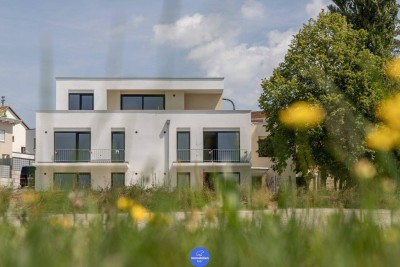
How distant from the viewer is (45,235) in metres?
1.92

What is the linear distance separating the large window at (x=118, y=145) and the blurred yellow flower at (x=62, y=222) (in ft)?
111

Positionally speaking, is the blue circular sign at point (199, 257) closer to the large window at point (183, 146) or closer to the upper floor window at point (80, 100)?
the large window at point (183, 146)

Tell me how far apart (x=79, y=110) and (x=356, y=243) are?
121ft

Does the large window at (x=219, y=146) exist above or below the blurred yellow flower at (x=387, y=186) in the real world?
above

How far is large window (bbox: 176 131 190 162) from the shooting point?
3745 cm

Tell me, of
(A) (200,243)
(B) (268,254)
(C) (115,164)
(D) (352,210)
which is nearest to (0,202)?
(A) (200,243)

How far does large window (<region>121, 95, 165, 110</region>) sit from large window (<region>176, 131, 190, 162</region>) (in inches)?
162

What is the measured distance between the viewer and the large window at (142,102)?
136ft

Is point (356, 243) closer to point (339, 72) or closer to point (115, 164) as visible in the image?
point (339, 72)

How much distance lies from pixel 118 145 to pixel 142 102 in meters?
4.72

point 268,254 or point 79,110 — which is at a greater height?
point 79,110

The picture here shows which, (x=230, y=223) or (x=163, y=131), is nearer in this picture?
(x=230, y=223)

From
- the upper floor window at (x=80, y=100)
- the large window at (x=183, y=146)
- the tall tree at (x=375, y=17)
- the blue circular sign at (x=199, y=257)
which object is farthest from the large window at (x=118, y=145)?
the blue circular sign at (x=199, y=257)

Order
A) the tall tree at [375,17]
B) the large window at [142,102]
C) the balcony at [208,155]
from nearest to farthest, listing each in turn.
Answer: the tall tree at [375,17], the balcony at [208,155], the large window at [142,102]
